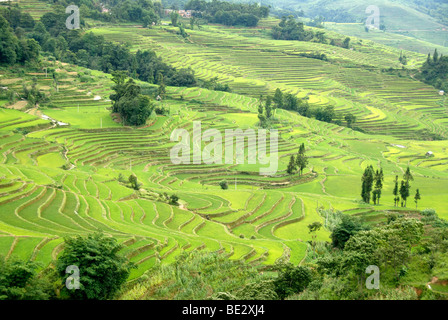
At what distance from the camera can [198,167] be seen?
4091cm

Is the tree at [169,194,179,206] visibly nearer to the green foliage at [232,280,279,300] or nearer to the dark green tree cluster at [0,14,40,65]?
the green foliage at [232,280,279,300]

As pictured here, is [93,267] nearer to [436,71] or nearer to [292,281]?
[292,281]

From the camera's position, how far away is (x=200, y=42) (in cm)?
9725

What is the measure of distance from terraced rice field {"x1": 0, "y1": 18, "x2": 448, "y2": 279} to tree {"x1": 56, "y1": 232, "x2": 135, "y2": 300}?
6.06ft

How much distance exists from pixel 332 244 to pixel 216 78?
56393 mm

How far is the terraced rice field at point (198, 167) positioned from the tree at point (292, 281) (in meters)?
3.86

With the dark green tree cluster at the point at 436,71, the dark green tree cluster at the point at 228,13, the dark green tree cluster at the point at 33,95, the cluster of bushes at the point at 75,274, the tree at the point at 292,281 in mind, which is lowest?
the tree at the point at 292,281

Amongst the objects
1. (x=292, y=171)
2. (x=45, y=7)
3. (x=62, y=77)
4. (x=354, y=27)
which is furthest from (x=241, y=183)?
(x=354, y=27)

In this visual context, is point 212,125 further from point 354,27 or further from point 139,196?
point 354,27

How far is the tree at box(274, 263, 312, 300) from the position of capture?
53.9 feet

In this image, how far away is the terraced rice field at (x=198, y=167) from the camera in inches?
848

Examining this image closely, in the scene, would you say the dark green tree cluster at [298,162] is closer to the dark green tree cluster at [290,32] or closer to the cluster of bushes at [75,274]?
the cluster of bushes at [75,274]

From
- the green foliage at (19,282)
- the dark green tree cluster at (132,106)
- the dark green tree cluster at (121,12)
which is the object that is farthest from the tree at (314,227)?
the dark green tree cluster at (121,12)

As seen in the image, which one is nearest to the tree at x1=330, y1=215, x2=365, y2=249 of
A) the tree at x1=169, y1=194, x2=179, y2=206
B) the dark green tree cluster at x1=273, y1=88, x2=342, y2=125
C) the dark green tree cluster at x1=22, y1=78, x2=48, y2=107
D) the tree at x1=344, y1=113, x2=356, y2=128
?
the tree at x1=169, y1=194, x2=179, y2=206
